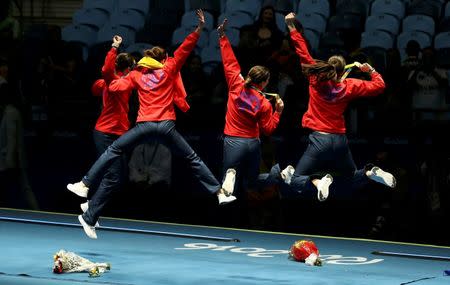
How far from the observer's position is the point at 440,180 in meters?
13.6

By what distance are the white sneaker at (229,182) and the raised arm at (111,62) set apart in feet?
5.11

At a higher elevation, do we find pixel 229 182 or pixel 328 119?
pixel 328 119

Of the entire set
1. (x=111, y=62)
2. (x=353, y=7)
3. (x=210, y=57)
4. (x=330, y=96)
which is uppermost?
(x=353, y=7)

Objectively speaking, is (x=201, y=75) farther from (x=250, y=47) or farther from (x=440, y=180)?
(x=440, y=180)

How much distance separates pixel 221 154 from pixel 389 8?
3.17 m

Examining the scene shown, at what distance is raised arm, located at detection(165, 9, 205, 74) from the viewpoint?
12047mm

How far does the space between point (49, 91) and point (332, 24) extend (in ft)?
12.0

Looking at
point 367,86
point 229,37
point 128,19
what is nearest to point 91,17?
point 128,19

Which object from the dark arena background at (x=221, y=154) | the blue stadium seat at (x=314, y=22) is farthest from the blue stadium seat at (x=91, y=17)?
the blue stadium seat at (x=314, y=22)

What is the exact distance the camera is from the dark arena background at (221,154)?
12484 millimetres

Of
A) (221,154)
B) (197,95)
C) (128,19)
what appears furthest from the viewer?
(128,19)

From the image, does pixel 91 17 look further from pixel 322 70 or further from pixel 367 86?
pixel 367 86

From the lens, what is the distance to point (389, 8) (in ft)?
53.1

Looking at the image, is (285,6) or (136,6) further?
(136,6)
